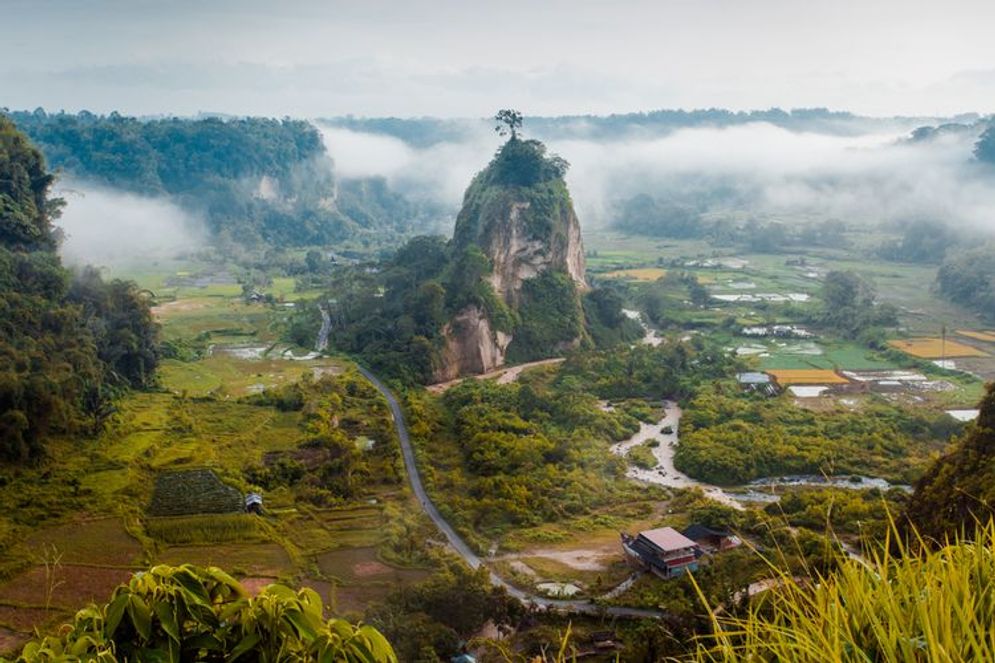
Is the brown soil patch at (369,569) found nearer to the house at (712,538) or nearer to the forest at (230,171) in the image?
the house at (712,538)

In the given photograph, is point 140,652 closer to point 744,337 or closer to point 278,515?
point 278,515

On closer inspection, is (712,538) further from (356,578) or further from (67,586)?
(67,586)

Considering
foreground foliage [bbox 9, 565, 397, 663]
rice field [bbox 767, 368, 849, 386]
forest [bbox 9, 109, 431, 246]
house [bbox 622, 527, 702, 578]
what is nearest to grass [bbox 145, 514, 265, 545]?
house [bbox 622, 527, 702, 578]

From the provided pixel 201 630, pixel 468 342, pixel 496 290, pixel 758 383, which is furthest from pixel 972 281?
pixel 201 630

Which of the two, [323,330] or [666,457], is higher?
[323,330]

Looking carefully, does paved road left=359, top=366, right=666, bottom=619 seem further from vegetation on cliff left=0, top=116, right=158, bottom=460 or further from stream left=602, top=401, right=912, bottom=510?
vegetation on cliff left=0, top=116, right=158, bottom=460

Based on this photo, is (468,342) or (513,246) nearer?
(468,342)

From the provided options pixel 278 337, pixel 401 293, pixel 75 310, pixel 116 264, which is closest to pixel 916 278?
pixel 401 293

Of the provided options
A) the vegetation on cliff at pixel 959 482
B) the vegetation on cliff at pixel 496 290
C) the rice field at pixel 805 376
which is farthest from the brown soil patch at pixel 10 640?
the rice field at pixel 805 376
